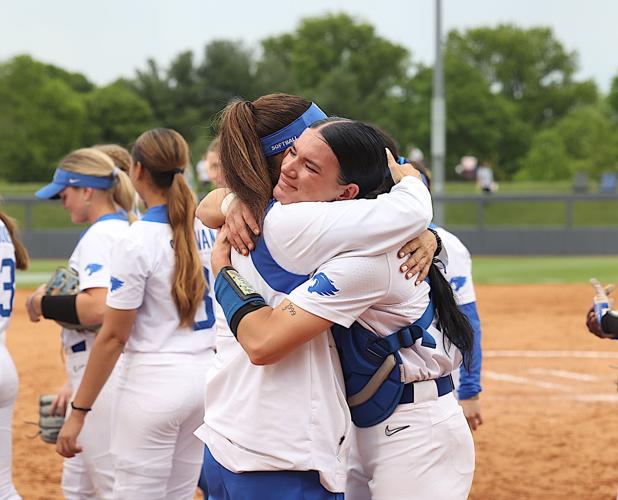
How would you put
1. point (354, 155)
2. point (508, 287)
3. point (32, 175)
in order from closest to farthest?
point (354, 155)
point (508, 287)
point (32, 175)

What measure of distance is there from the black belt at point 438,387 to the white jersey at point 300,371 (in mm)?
177

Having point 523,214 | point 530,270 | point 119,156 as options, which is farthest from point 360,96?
point 119,156

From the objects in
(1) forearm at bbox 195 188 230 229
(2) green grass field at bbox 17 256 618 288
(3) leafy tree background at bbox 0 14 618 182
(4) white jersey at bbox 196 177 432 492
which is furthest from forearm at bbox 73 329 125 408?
(3) leafy tree background at bbox 0 14 618 182

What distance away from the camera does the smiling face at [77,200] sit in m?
4.57

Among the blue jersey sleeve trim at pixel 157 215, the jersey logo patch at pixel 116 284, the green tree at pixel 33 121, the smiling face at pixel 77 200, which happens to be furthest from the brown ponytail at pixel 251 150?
the green tree at pixel 33 121

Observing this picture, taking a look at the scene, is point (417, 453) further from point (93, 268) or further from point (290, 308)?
point (93, 268)

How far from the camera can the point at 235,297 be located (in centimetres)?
249

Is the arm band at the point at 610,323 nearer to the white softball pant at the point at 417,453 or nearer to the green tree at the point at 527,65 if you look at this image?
the white softball pant at the point at 417,453

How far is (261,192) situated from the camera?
2561 millimetres

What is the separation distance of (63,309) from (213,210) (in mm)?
1618

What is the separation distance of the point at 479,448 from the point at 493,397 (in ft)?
5.53

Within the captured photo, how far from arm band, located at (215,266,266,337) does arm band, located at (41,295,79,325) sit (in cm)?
182

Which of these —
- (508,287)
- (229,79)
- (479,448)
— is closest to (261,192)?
(479,448)

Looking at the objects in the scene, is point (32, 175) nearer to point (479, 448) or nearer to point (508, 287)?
point (508, 287)
